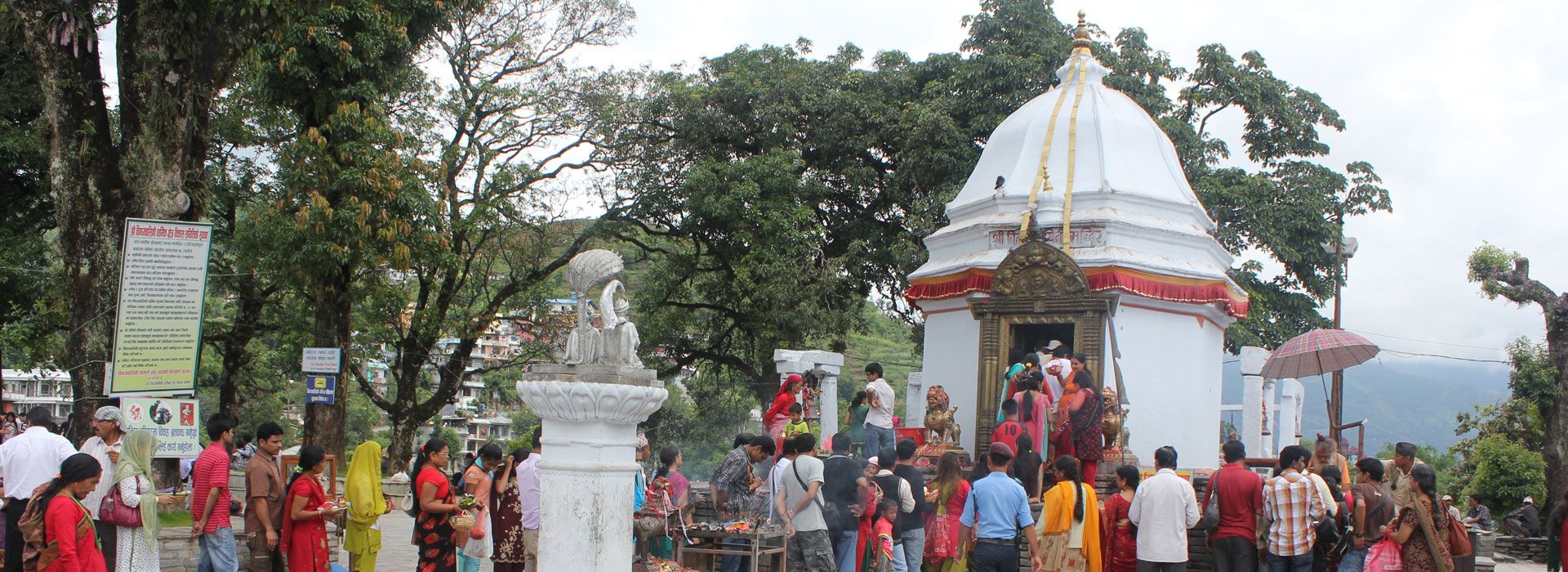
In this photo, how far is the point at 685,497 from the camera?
32.3ft

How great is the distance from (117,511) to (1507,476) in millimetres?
23349

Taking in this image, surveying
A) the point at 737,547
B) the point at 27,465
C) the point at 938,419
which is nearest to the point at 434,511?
the point at 737,547

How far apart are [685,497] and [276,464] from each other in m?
3.08

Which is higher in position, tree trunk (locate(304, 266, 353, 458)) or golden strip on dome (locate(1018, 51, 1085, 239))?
golden strip on dome (locate(1018, 51, 1085, 239))

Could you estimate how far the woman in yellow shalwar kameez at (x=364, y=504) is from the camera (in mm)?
8938

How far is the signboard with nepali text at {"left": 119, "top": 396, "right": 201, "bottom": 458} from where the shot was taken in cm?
1019

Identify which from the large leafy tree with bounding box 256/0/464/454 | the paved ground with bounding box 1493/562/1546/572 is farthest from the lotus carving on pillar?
the paved ground with bounding box 1493/562/1546/572

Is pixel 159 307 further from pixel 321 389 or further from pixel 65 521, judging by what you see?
pixel 321 389

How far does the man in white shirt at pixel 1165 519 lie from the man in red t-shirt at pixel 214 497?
6.58 metres

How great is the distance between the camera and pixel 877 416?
1446 centimetres

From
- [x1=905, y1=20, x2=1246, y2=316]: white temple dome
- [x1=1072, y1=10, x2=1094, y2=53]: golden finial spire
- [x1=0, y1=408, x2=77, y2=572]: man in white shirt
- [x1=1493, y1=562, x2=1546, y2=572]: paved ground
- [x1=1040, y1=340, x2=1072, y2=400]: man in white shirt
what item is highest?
[x1=1072, y1=10, x2=1094, y2=53]: golden finial spire

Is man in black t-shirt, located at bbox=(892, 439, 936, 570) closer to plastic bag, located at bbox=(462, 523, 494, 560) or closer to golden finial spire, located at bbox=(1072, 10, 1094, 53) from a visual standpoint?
plastic bag, located at bbox=(462, 523, 494, 560)

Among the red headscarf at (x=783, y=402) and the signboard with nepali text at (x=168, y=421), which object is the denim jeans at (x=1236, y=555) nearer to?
the red headscarf at (x=783, y=402)

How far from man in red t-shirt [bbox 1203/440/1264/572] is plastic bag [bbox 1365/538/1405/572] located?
32.5 inches
